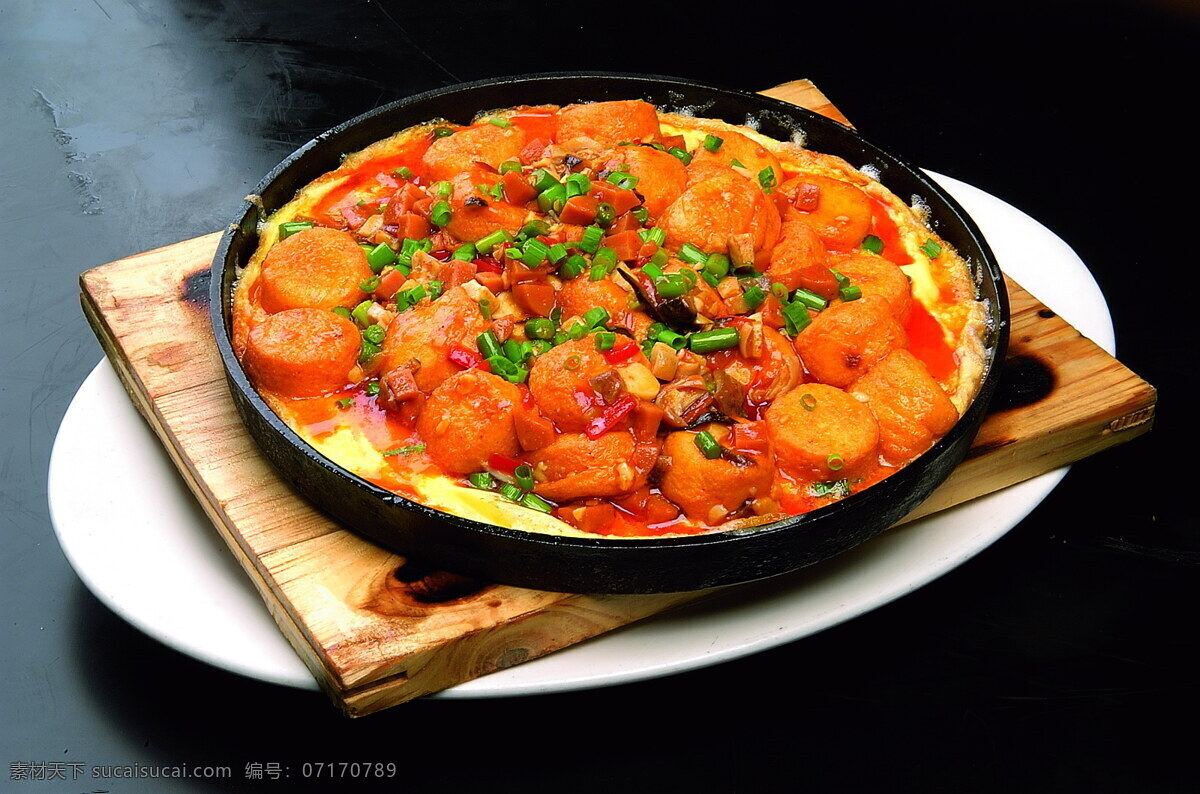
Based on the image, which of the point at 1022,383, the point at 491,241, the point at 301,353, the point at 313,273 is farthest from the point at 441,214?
the point at 1022,383

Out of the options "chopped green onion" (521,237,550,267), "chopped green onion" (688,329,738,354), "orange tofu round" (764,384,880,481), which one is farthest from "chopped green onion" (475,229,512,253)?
"orange tofu round" (764,384,880,481)

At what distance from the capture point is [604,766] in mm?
3908

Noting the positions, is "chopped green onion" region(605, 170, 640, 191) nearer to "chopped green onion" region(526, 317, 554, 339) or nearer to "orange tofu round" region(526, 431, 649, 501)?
"chopped green onion" region(526, 317, 554, 339)

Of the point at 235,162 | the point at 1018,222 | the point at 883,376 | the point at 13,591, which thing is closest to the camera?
the point at 883,376

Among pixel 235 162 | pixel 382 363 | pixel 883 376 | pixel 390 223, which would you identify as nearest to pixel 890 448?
pixel 883 376

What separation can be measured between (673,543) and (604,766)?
845 mm

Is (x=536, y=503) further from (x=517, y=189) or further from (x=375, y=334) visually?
(x=517, y=189)

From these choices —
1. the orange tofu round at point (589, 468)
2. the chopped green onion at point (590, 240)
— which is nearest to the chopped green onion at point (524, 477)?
the orange tofu round at point (589, 468)

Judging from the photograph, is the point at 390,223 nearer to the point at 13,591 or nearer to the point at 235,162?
the point at 13,591

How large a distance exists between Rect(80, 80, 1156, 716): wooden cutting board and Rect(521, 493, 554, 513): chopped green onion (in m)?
0.25

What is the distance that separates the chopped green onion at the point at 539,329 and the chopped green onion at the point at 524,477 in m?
0.52

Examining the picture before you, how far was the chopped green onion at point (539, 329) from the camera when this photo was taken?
4145 millimetres

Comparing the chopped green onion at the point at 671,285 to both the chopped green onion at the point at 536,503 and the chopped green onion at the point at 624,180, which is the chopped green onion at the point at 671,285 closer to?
the chopped green onion at the point at 624,180

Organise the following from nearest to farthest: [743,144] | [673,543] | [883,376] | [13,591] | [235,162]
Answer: [673,543], [883,376], [13,591], [743,144], [235,162]
